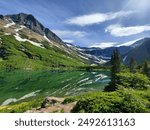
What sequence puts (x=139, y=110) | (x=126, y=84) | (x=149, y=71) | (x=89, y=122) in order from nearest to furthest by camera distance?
(x=89, y=122) < (x=139, y=110) < (x=126, y=84) < (x=149, y=71)

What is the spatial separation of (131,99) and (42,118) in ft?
22.6

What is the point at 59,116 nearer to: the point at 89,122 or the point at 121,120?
the point at 89,122

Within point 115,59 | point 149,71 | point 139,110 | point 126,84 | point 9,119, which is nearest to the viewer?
point 9,119

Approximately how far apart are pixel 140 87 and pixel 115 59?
70.7m

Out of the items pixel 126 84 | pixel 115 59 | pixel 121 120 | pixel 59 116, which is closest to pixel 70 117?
pixel 59 116

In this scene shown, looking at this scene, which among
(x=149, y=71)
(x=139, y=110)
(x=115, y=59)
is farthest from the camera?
(x=149, y=71)

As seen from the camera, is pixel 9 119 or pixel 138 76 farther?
pixel 138 76

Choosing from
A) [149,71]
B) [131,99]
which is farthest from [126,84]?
[149,71]

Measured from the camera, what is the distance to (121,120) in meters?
10.8

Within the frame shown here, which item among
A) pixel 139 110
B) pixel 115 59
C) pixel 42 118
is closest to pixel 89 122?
pixel 42 118

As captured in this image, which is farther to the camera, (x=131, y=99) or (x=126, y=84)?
(x=126, y=84)

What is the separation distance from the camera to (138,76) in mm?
33031

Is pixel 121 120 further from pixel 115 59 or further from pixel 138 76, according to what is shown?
pixel 115 59

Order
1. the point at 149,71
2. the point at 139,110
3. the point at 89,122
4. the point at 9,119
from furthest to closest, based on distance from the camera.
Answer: the point at 149,71, the point at 139,110, the point at 9,119, the point at 89,122
